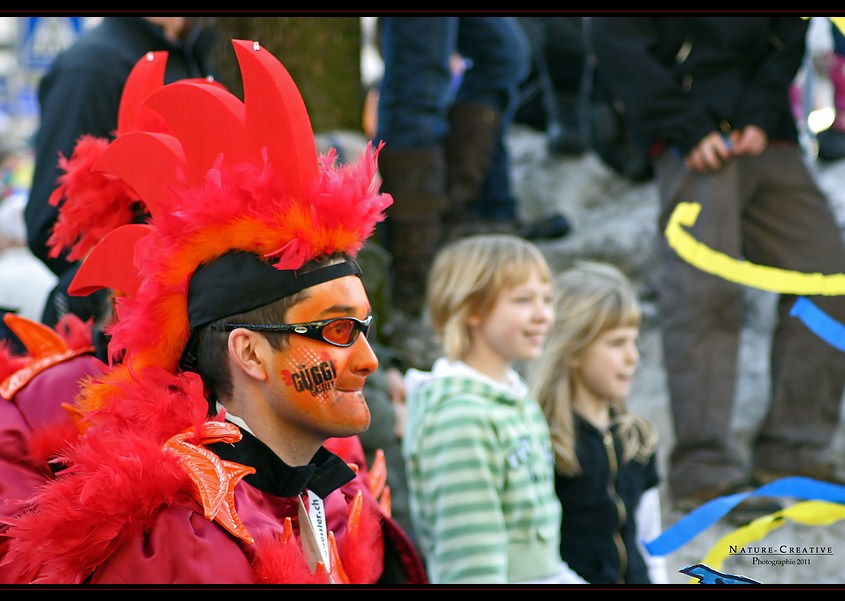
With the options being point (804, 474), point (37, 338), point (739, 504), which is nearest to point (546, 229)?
point (804, 474)

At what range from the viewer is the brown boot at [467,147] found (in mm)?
5184

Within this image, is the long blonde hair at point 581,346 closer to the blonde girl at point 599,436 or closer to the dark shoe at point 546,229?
the blonde girl at point 599,436

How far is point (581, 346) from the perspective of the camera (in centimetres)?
349

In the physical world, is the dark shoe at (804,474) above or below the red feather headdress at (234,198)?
below

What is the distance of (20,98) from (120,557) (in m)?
12.2

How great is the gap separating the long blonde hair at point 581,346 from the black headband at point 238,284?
1.60 meters

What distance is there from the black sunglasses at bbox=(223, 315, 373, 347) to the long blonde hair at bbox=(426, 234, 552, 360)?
1.31 m

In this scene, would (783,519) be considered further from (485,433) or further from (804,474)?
(804,474)

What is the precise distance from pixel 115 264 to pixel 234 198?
1.30 feet

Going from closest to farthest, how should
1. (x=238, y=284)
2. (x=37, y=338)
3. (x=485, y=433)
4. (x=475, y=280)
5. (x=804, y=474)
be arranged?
(x=238, y=284)
(x=37, y=338)
(x=485, y=433)
(x=475, y=280)
(x=804, y=474)

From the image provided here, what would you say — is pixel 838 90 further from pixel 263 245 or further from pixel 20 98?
pixel 20 98

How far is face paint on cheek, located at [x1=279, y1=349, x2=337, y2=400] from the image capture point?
1.96 metres

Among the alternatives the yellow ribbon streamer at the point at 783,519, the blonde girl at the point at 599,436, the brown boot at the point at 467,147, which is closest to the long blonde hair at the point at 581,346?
the blonde girl at the point at 599,436

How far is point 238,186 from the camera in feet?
6.44
